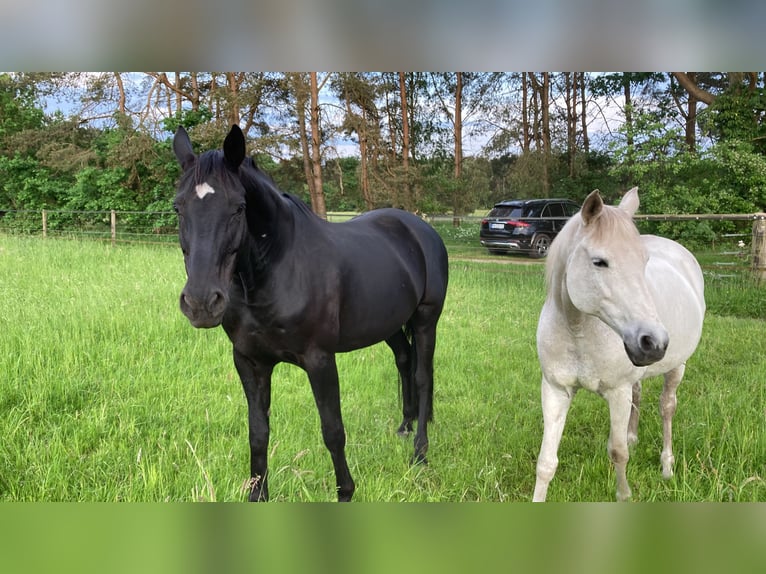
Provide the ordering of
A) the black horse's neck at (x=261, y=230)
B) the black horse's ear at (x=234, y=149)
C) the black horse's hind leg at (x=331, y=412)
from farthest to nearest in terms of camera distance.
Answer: the black horse's hind leg at (x=331, y=412), the black horse's neck at (x=261, y=230), the black horse's ear at (x=234, y=149)

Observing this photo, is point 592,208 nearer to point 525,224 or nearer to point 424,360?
point 525,224

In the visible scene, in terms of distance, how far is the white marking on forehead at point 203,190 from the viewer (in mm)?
914

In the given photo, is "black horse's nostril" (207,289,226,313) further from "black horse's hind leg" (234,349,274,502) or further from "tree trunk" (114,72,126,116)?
"tree trunk" (114,72,126,116)

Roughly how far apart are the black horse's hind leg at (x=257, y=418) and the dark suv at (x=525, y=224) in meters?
0.89

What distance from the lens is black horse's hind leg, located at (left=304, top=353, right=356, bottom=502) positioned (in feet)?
4.06

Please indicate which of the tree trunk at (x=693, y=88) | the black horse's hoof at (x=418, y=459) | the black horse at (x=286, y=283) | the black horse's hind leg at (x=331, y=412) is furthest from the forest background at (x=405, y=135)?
the black horse's hoof at (x=418, y=459)

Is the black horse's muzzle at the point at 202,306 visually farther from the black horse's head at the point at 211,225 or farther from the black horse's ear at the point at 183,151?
the black horse's ear at the point at 183,151

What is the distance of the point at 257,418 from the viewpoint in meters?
1.30

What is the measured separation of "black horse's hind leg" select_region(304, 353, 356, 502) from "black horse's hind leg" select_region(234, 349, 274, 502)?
0.54 ft

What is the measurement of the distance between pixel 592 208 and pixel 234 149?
32.6 inches

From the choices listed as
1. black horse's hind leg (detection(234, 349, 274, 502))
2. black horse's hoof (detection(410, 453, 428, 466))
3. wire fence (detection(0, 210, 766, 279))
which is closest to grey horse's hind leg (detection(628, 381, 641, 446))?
wire fence (detection(0, 210, 766, 279))

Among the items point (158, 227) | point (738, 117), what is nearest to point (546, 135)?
point (738, 117)

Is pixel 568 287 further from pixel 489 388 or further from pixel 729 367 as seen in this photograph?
pixel 729 367
